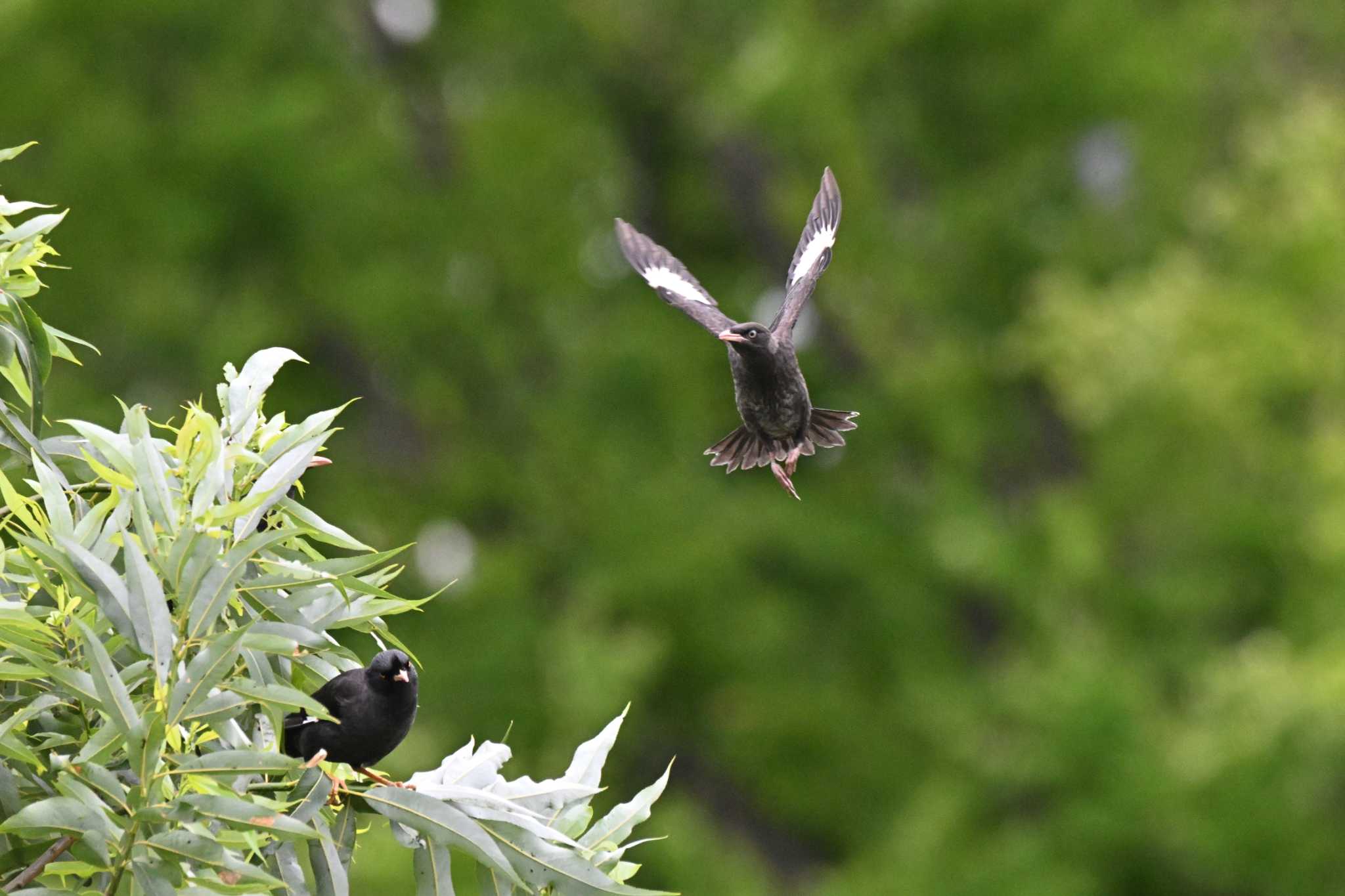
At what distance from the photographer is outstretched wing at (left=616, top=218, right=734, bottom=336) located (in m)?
5.03

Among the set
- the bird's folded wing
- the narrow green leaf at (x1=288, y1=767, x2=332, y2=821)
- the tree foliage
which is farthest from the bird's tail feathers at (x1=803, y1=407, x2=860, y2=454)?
the narrow green leaf at (x1=288, y1=767, x2=332, y2=821)

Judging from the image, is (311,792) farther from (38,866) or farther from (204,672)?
(38,866)

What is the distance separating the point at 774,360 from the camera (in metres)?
4.75

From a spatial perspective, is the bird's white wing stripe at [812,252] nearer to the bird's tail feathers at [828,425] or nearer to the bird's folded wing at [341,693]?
the bird's tail feathers at [828,425]

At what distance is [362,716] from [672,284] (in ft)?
6.61

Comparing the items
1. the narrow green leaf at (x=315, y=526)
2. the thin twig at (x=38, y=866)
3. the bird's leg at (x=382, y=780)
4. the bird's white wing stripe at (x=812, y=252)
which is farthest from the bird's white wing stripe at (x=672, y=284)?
the thin twig at (x=38, y=866)

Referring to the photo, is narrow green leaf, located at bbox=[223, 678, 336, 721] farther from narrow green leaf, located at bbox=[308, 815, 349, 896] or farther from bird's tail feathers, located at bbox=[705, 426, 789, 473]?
bird's tail feathers, located at bbox=[705, 426, 789, 473]

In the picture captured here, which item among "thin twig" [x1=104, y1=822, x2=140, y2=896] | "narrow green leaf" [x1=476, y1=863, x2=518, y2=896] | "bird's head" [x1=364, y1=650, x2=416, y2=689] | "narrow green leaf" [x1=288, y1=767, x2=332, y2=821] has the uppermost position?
"bird's head" [x1=364, y1=650, x2=416, y2=689]

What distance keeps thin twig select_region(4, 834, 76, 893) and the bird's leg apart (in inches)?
24.1

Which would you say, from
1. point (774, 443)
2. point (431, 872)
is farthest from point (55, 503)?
point (774, 443)

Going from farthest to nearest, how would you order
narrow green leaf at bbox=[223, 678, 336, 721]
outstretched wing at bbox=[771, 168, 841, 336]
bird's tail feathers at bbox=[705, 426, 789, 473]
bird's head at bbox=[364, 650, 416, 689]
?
1. bird's tail feathers at bbox=[705, 426, 789, 473]
2. outstretched wing at bbox=[771, 168, 841, 336]
3. bird's head at bbox=[364, 650, 416, 689]
4. narrow green leaf at bbox=[223, 678, 336, 721]

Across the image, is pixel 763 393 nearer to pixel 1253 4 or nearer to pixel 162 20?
pixel 162 20

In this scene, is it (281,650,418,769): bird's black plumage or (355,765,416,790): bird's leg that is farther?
(281,650,418,769): bird's black plumage

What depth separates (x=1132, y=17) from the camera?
50.8 feet
